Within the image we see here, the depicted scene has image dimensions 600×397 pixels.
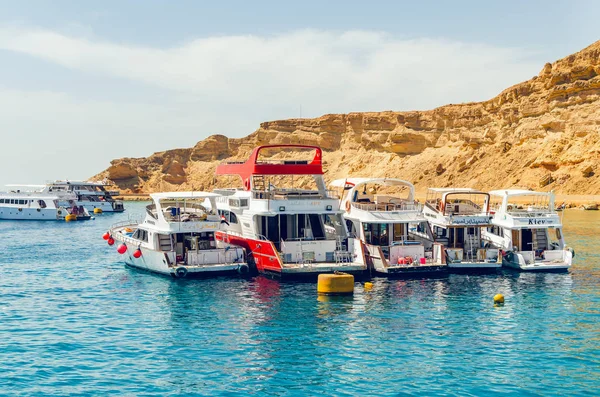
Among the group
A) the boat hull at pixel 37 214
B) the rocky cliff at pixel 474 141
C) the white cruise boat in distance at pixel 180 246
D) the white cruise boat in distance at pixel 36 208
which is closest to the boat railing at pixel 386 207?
the white cruise boat in distance at pixel 180 246

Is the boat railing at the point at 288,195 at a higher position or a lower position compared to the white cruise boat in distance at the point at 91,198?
lower

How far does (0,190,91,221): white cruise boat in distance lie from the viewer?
275 feet

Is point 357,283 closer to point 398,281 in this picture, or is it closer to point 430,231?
point 398,281

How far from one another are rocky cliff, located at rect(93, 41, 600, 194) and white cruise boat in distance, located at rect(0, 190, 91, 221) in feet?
211

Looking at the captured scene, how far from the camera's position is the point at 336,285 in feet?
96.1

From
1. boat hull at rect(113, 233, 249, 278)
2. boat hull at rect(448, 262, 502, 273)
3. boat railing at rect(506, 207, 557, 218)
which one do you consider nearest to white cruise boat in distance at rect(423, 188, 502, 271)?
boat hull at rect(448, 262, 502, 273)

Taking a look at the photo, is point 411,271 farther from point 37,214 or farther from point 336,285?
point 37,214

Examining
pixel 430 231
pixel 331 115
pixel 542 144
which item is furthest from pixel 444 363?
pixel 331 115

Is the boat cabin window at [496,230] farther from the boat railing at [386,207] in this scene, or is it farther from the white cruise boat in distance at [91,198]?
the white cruise boat in distance at [91,198]

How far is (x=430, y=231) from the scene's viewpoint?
1452 inches

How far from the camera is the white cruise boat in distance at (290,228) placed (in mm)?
33156

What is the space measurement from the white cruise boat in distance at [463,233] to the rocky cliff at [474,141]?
196 ft

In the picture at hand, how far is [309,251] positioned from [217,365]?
14467mm

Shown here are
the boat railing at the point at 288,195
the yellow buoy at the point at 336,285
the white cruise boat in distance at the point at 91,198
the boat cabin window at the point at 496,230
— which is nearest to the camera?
the yellow buoy at the point at 336,285
